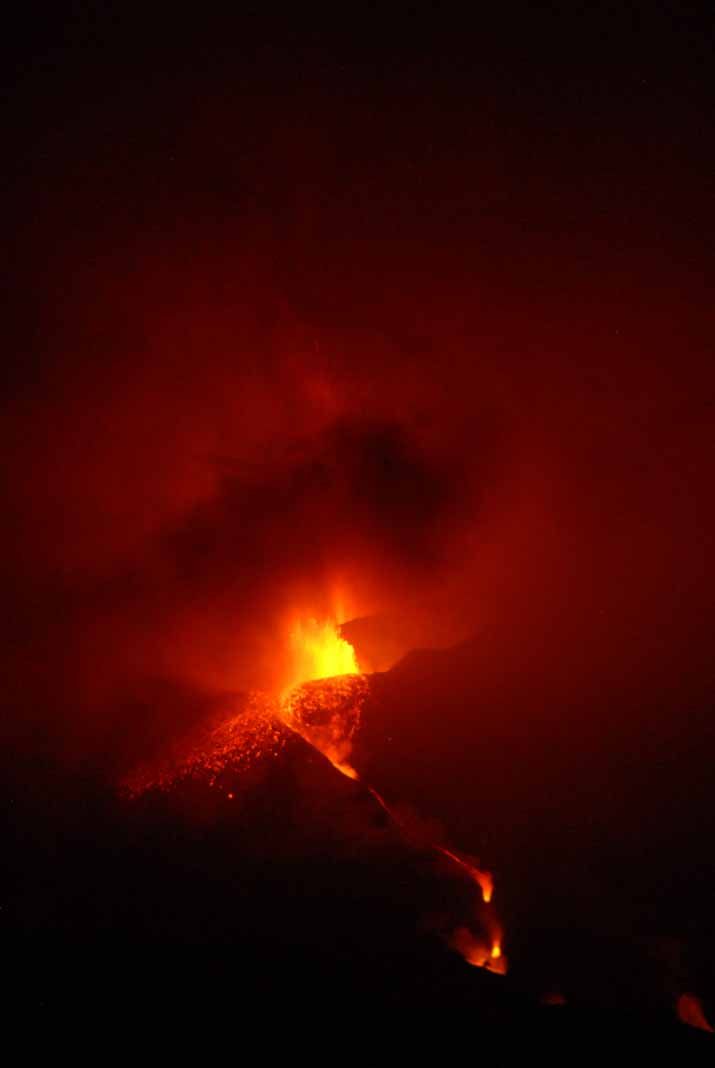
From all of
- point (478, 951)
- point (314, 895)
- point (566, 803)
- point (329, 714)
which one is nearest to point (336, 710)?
point (329, 714)

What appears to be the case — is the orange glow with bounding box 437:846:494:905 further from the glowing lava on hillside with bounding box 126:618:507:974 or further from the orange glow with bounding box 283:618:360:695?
the orange glow with bounding box 283:618:360:695

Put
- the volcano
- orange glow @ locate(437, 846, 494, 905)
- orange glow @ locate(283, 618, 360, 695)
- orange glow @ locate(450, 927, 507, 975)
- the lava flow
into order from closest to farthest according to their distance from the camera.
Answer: the volcano → orange glow @ locate(450, 927, 507, 975) → the lava flow → orange glow @ locate(437, 846, 494, 905) → orange glow @ locate(283, 618, 360, 695)

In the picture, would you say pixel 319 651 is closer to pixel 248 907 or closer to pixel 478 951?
pixel 248 907

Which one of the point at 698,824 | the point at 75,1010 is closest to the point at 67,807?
the point at 75,1010

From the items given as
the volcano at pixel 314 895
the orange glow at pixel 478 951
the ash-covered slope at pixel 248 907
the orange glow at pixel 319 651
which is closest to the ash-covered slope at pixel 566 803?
the volcano at pixel 314 895

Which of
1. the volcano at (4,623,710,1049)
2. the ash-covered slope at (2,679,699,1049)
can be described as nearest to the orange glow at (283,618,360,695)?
the volcano at (4,623,710,1049)

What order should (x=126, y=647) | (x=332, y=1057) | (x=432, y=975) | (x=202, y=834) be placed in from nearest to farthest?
(x=332, y=1057) → (x=432, y=975) → (x=202, y=834) → (x=126, y=647)

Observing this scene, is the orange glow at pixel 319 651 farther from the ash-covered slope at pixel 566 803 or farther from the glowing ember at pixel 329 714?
the ash-covered slope at pixel 566 803

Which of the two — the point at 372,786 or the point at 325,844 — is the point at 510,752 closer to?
the point at 372,786
